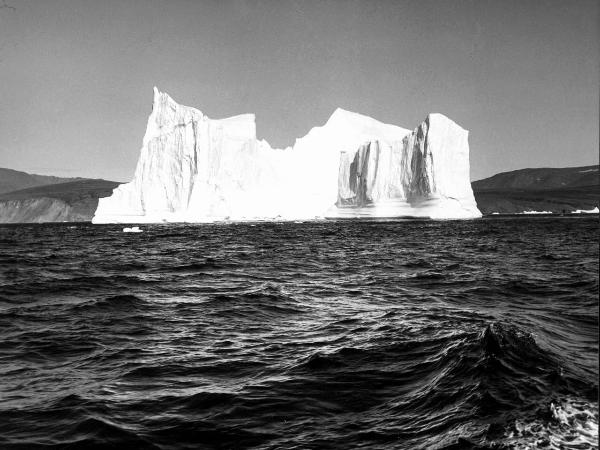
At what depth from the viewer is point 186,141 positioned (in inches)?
2438

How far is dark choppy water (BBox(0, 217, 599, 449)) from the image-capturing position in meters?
4.00

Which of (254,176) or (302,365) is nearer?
(302,365)

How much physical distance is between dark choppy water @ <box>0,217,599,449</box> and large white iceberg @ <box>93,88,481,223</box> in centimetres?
5297

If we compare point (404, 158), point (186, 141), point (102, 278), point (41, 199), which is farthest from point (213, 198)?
point (41, 199)

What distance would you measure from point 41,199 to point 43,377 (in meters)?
159

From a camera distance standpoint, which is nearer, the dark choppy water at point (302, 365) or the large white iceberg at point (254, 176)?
the dark choppy water at point (302, 365)

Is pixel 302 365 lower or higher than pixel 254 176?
lower

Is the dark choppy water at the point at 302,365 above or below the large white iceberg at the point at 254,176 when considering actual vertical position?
below

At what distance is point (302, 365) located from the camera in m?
5.64

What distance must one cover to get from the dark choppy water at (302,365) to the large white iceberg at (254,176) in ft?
174

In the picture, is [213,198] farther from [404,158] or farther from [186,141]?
[404,158]

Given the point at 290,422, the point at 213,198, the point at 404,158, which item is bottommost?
the point at 290,422

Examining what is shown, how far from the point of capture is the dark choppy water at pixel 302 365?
13.1 ft

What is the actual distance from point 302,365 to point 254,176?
64.7 m
